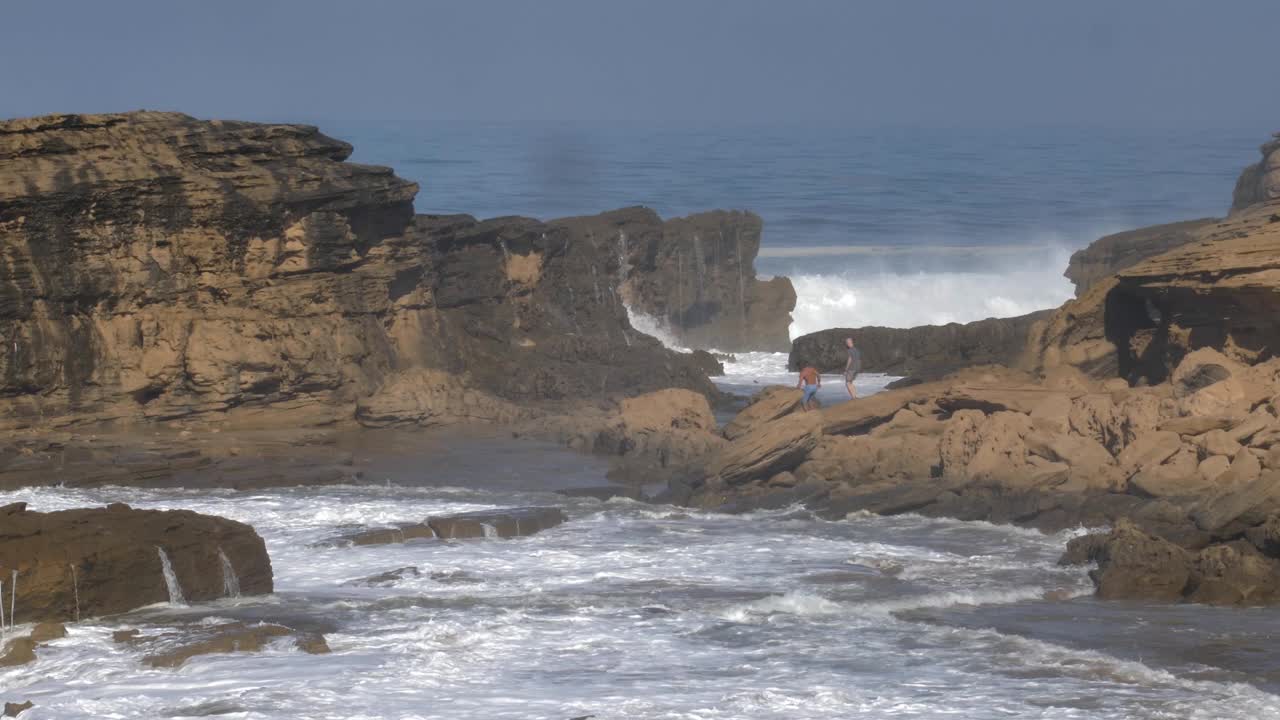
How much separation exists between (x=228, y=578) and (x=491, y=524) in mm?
3892

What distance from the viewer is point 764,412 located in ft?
72.9

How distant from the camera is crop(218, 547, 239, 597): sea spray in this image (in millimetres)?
14938

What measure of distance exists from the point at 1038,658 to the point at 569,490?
879 centimetres

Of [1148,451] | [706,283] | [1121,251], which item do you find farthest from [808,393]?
[1121,251]

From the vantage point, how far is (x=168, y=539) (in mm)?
14797

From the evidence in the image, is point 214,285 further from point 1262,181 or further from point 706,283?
point 1262,181

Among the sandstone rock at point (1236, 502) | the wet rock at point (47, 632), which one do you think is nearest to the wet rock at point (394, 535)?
the wet rock at point (47, 632)

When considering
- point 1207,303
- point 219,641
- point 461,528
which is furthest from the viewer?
point 1207,303

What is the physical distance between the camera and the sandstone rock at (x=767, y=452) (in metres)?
20.1

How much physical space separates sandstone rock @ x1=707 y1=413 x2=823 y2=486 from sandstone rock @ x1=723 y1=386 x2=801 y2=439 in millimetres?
1190

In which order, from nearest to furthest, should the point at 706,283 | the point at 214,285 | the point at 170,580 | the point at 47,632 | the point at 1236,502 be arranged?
1. the point at 47,632
2. the point at 170,580
3. the point at 1236,502
4. the point at 214,285
5. the point at 706,283

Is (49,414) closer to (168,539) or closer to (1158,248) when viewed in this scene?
(168,539)

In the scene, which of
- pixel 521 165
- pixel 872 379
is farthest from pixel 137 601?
pixel 521 165

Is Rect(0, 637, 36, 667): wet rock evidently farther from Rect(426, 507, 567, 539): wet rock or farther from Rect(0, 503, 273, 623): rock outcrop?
Rect(426, 507, 567, 539): wet rock
